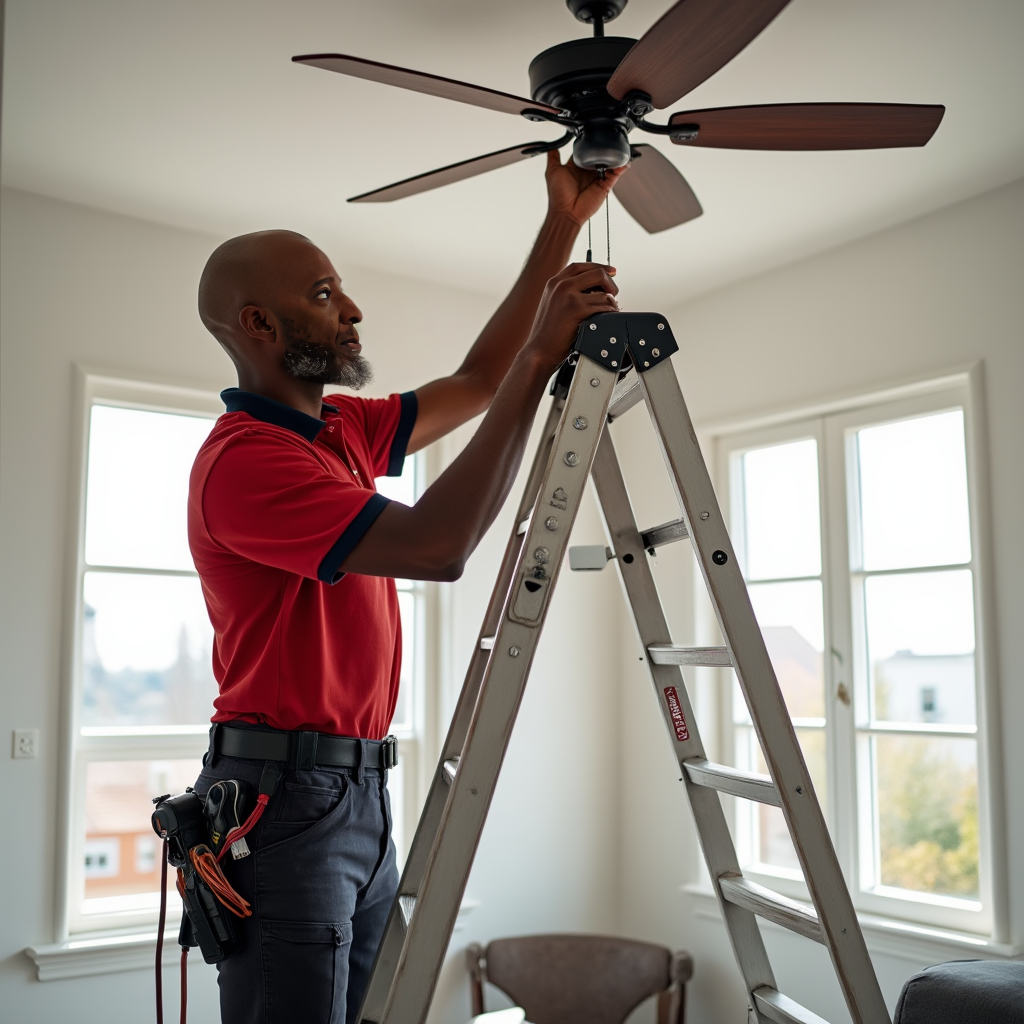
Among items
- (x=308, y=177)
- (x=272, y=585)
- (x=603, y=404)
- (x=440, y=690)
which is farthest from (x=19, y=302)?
(x=603, y=404)

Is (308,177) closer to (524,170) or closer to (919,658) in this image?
(524,170)

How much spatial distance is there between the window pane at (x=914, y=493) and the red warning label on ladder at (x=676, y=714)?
6.33 ft

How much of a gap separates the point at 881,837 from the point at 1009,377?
1594 millimetres

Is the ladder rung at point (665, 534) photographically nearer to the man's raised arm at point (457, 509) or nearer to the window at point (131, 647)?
the man's raised arm at point (457, 509)

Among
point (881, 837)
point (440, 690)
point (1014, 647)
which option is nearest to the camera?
point (1014, 647)

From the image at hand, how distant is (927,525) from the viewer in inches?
137

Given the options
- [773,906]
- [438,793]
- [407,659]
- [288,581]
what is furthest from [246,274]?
[407,659]

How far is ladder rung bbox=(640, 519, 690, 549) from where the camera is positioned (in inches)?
65.1

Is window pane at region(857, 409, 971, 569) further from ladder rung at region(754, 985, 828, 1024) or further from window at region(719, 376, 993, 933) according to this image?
ladder rung at region(754, 985, 828, 1024)

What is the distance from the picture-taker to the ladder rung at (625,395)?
1.60 metres

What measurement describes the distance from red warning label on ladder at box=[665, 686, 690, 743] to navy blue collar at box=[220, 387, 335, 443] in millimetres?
756

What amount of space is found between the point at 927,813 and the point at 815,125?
2.44m

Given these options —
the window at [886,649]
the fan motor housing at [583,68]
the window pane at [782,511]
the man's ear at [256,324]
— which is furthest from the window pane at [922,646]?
the man's ear at [256,324]

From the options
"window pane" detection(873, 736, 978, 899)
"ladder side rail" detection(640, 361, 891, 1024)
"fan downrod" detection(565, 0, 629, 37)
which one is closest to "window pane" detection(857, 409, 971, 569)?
"window pane" detection(873, 736, 978, 899)
